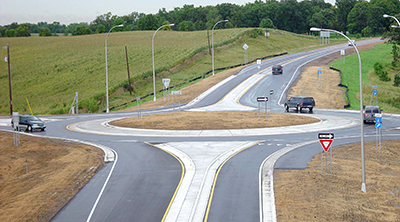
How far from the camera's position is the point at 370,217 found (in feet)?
52.9

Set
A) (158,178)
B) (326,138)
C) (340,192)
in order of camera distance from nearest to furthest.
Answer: (340,192)
(326,138)
(158,178)

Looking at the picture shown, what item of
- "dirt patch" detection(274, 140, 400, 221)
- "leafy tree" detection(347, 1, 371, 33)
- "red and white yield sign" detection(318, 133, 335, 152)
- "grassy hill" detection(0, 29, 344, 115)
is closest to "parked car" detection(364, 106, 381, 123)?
"dirt patch" detection(274, 140, 400, 221)

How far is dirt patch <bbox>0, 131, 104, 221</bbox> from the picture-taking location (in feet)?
59.3

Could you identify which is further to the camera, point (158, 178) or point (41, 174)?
point (41, 174)

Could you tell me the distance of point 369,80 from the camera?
7381cm

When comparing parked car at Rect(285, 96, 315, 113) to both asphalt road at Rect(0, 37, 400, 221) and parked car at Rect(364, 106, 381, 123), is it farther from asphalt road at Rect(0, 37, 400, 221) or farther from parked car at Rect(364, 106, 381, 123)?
asphalt road at Rect(0, 37, 400, 221)

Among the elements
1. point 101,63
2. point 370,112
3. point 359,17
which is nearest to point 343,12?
point 359,17

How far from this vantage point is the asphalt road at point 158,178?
16.5 m

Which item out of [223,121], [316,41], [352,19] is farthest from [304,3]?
[223,121]

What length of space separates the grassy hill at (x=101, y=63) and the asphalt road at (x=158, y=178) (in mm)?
40011

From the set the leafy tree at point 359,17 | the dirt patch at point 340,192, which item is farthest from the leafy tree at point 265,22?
the dirt patch at point 340,192

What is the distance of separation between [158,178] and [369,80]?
62932mm

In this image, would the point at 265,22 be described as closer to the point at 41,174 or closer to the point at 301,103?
the point at 301,103

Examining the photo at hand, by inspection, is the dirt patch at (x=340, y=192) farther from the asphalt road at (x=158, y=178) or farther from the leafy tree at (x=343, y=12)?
the leafy tree at (x=343, y=12)
